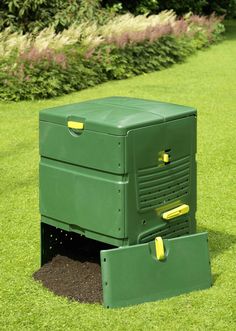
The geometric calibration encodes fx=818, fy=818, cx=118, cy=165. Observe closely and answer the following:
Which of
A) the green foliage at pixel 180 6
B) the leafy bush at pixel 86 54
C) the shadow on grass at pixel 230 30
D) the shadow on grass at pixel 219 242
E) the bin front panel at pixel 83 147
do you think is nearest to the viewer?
the bin front panel at pixel 83 147

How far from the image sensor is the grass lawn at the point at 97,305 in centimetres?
521

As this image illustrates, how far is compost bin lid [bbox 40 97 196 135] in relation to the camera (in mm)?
5195

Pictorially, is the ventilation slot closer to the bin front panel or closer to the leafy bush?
the bin front panel

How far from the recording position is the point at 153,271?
5.38 meters

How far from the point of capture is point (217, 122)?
1170 centimetres

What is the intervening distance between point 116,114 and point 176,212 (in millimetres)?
811

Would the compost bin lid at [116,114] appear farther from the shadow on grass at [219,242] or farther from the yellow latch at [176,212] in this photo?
the shadow on grass at [219,242]

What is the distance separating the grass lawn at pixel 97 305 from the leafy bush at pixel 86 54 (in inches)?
13.4

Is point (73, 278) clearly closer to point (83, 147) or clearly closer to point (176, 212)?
point (176, 212)

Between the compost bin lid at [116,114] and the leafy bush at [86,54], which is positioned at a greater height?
the compost bin lid at [116,114]

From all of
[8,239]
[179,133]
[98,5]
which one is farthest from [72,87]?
[179,133]

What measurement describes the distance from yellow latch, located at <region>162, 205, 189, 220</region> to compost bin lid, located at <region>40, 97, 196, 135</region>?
2.11 ft

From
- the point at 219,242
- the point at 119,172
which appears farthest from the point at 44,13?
the point at 119,172

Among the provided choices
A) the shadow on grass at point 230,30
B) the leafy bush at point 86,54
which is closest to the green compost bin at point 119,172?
the leafy bush at point 86,54
